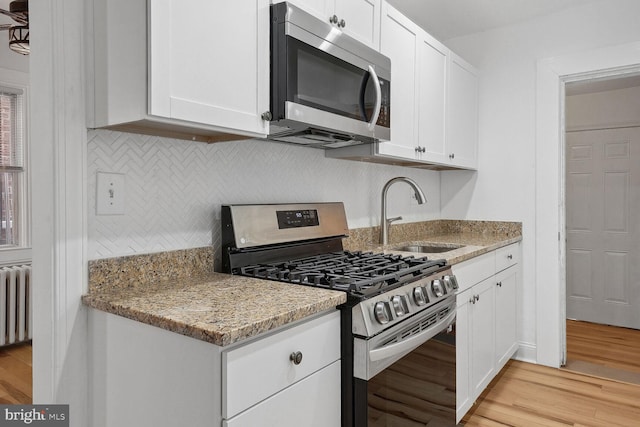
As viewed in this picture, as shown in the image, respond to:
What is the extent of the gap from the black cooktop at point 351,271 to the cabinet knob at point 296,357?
26 centimetres

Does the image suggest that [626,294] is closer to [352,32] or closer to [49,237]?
[352,32]

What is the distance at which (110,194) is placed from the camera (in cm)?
133

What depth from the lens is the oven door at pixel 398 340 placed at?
128 centimetres

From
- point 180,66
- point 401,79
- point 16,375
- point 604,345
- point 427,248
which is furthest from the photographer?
point 604,345

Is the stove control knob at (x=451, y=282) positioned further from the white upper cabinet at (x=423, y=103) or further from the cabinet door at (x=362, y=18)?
the cabinet door at (x=362, y=18)

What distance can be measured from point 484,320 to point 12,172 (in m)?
3.80

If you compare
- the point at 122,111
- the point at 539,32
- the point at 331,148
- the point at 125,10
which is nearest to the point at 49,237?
the point at 122,111

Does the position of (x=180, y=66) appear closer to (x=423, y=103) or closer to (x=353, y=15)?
(x=353, y=15)

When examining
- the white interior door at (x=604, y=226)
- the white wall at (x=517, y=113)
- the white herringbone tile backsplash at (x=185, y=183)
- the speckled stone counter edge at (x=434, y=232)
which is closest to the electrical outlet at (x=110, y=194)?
the white herringbone tile backsplash at (x=185, y=183)

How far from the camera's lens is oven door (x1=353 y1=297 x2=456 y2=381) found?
1.28m

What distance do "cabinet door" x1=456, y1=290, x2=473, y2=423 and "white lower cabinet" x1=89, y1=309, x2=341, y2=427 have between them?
994 mm

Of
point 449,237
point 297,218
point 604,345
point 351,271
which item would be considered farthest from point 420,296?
point 604,345

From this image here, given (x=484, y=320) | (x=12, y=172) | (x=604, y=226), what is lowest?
(x=484, y=320)

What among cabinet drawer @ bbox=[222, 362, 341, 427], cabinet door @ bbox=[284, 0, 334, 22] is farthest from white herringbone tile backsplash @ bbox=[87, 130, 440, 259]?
cabinet drawer @ bbox=[222, 362, 341, 427]
